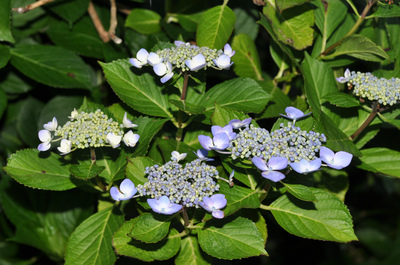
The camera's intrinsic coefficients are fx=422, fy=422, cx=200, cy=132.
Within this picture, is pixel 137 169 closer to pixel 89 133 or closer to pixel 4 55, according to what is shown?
pixel 89 133

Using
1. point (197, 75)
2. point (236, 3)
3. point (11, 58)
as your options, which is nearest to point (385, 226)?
point (236, 3)

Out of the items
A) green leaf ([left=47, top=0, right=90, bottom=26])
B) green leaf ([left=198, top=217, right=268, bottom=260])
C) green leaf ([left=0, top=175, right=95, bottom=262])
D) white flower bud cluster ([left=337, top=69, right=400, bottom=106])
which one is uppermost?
white flower bud cluster ([left=337, top=69, right=400, bottom=106])

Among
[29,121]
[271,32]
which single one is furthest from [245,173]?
[29,121]

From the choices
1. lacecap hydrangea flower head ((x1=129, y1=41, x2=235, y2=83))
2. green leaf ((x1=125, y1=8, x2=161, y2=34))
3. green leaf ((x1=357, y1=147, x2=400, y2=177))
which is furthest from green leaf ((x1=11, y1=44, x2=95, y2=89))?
green leaf ((x1=357, y1=147, x2=400, y2=177))

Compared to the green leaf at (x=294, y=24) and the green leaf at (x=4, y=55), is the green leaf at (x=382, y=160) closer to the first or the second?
the green leaf at (x=294, y=24)

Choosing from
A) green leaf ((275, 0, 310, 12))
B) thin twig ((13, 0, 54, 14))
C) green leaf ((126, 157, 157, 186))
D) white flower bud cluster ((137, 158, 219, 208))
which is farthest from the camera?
thin twig ((13, 0, 54, 14))

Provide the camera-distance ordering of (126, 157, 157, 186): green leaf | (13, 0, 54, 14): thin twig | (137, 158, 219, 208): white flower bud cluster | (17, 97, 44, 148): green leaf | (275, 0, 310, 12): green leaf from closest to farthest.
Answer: (137, 158, 219, 208): white flower bud cluster, (126, 157, 157, 186): green leaf, (275, 0, 310, 12): green leaf, (13, 0, 54, 14): thin twig, (17, 97, 44, 148): green leaf

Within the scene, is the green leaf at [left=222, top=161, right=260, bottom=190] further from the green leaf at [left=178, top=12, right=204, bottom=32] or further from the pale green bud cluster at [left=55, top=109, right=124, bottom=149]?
the green leaf at [left=178, top=12, right=204, bottom=32]
